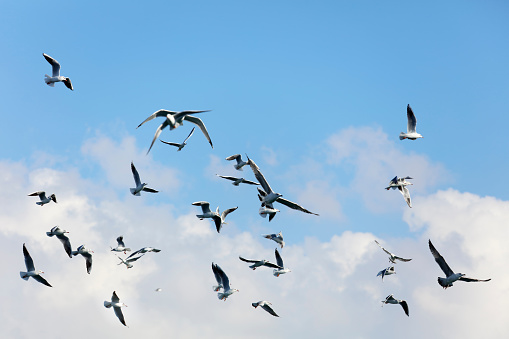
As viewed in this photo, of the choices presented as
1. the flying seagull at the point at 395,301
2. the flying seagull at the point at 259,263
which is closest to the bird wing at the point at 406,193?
the flying seagull at the point at 395,301

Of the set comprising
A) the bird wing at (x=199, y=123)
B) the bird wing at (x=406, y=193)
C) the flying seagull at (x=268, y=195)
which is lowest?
the flying seagull at (x=268, y=195)

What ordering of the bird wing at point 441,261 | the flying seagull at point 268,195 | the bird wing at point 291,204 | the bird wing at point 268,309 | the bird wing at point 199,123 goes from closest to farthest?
the bird wing at point 199,123 < the bird wing at point 441,261 < the flying seagull at point 268,195 < the bird wing at point 291,204 < the bird wing at point 268,309

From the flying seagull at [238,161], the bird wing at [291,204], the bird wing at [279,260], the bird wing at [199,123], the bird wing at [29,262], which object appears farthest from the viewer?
the flying seagull at [238,161]

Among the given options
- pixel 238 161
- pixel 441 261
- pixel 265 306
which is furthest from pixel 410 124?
pixel 265 306

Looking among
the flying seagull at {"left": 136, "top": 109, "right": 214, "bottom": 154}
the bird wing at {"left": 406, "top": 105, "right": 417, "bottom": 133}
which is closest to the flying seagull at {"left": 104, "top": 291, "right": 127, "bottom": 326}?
the flying seagull at {"left": 136, "top": 109, "right": 214, "bottom": 154}

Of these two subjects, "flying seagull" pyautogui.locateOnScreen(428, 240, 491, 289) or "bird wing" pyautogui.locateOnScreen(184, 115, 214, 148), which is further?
"flying seagull" pyautogui.locateOnScreen(428, 240, 491, 289)

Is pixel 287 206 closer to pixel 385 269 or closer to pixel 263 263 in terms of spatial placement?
pixel 263 263

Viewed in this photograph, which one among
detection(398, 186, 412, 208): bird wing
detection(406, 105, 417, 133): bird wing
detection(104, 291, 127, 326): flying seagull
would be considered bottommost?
detection(104, 291, 127, 326): flying seagull

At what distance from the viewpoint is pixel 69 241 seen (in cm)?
4209

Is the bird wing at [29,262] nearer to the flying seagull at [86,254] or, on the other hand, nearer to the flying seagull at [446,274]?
the flying seagull at [86,254]

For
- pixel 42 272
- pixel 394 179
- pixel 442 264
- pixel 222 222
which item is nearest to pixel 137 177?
pixel 222 222

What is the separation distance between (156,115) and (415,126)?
16623 mm

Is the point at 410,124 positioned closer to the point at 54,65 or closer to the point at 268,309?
the point at 268,309

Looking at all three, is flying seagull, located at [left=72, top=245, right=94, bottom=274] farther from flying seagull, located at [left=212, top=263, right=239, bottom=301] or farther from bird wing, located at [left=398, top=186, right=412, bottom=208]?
bird wing, located at [left=398, top=186, right=412, bottom=208]
